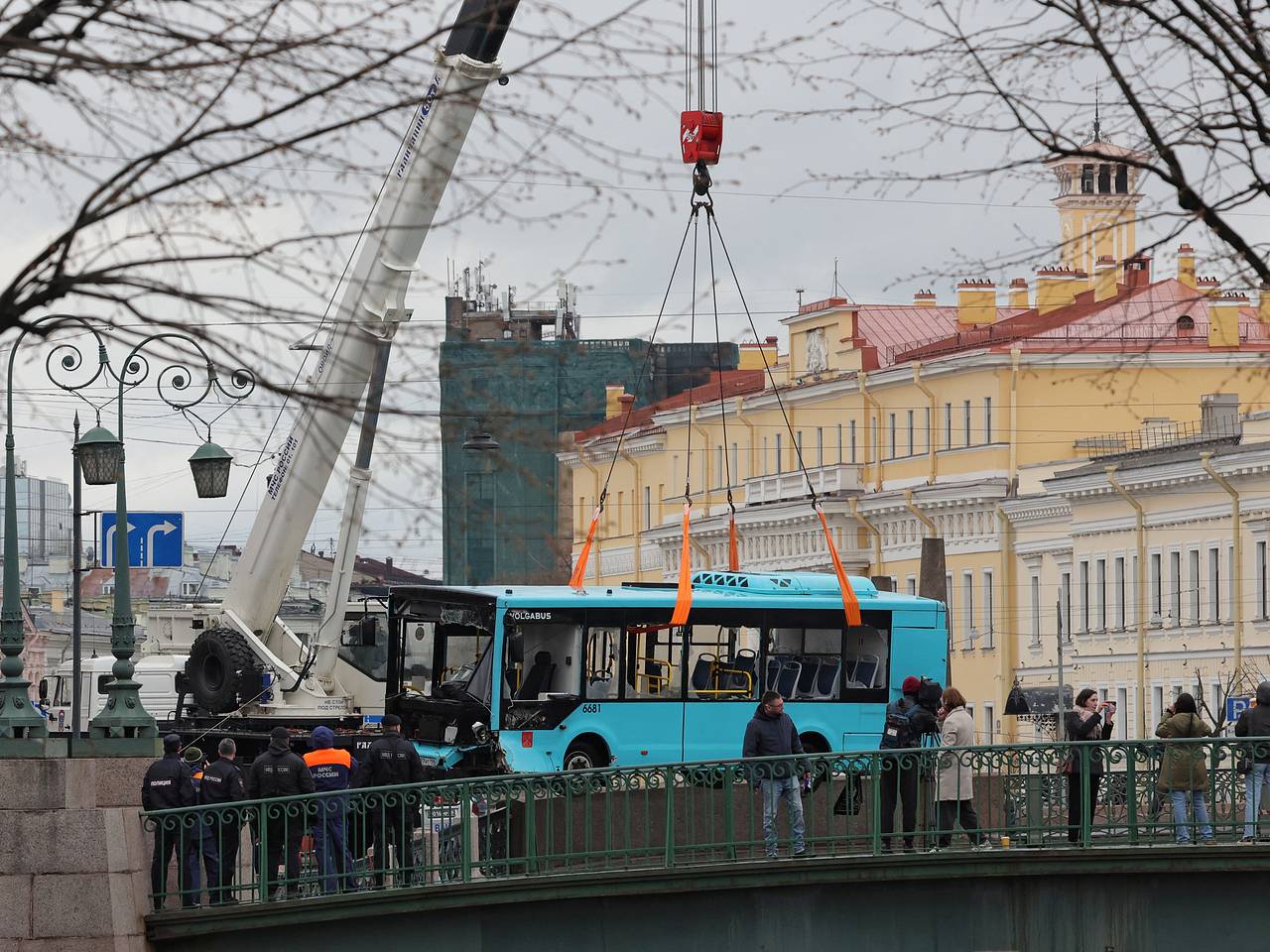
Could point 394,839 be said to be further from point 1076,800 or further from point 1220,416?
point 1220,416

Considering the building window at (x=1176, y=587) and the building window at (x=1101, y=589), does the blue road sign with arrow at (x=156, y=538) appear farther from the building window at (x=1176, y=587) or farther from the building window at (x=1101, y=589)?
the building window at (x=1101, y=589)

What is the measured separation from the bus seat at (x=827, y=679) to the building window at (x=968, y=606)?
1844 inches

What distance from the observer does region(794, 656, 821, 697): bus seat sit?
32.4 meters

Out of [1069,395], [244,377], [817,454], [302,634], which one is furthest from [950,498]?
[244,377]

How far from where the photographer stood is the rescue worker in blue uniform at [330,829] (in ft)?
75.5

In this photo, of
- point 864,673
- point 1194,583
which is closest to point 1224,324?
point 1194,583

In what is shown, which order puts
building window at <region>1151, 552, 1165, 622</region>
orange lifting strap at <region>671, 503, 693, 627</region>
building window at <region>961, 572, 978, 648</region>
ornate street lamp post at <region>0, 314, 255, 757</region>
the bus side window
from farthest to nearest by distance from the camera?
1. building window at <region>961, 572, 978, 648</region>
2. building window at <region>1151, 552, 1165, 622</region>
3. the bus side window
4. orange lifting strap at <region>671, 503, 693, 627</region>
5. ornate street lamp post at <region>0, 314, 255, 757</region>

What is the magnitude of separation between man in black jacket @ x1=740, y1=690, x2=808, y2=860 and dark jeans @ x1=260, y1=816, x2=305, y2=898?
11.4 feet

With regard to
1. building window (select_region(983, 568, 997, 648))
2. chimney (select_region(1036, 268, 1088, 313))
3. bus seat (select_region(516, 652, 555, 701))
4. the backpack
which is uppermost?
chimney (select_region(1036, 268, 1088, 313))

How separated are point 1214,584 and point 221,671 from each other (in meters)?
38.5

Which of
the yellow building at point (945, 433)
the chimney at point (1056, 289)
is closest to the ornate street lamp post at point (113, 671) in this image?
the yellow building at point (945, 433)

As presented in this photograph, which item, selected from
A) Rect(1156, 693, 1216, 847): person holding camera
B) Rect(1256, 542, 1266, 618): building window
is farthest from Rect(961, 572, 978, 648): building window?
Rect(1156, 693, 1216, 847): person holding camera

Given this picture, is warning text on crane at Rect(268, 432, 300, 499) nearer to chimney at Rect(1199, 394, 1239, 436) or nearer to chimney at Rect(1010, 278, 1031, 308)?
chimney at Rect(1199, 394, 1239, 436)

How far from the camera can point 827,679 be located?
32.5 m
